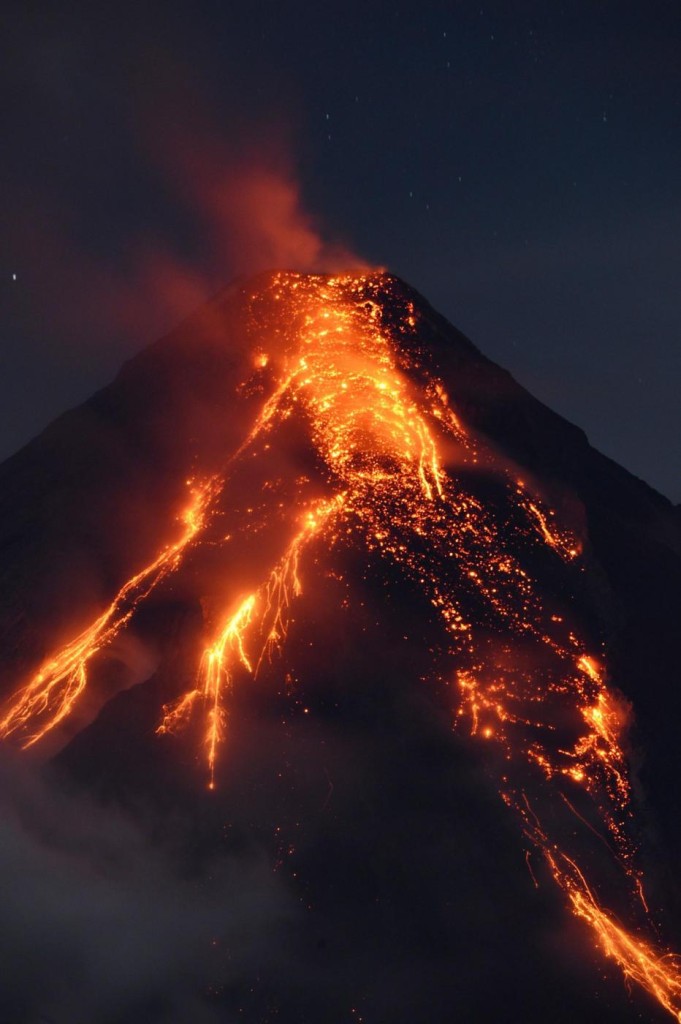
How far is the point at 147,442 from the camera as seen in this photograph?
33.8 metres

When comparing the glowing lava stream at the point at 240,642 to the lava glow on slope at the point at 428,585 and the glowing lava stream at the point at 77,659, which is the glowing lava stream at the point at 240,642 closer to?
the lava glow on slope at the point at 428,585

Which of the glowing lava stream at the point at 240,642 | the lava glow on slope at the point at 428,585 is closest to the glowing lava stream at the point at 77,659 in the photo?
the lava glow on slope at the point at 428,585

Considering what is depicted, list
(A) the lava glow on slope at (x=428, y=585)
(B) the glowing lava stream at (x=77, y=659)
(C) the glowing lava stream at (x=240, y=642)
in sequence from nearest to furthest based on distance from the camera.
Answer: (A) the lava glow on slope at (x=428, y=585), (C) the glowing lava stream at (x=240, y=642), (B) the glowing lava stream at (x=77, y=659)

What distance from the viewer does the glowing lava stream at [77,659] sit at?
87.4 ft

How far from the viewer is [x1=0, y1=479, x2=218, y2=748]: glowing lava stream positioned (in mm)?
26641

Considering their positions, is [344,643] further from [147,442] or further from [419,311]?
[419,311]

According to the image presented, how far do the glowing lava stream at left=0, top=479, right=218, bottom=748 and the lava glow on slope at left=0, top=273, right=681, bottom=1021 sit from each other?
50 mm

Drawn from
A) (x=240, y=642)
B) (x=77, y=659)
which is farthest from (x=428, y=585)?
(x=77, y=659)

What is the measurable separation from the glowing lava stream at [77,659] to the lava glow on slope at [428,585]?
0.05 meters

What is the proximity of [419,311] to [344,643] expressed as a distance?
1418 centimetres

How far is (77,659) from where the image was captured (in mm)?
27797

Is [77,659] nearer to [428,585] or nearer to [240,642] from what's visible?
[240,642]

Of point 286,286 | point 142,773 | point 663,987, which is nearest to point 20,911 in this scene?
point 142,773

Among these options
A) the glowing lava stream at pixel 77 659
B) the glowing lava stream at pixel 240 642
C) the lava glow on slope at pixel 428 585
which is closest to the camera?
the lava glow on slope at pixel 428 585
